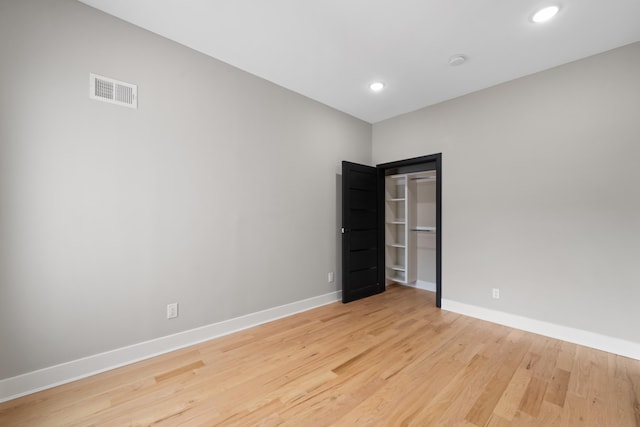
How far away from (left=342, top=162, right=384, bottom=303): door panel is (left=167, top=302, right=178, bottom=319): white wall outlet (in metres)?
2.10

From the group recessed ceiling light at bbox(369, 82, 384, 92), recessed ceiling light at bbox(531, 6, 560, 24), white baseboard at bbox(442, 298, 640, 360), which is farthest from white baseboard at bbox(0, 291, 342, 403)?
recessed ceiling light at bbox(531, 6, 560, 24)

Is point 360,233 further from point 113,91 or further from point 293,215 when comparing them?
point 113,91

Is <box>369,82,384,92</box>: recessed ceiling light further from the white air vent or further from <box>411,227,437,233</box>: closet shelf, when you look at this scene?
the white air vent

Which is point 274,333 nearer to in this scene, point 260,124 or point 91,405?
point 91,405

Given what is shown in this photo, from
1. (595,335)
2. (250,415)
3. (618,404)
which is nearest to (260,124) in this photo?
(250,415)

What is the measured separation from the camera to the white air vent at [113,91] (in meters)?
1.98

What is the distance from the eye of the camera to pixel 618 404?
1.65m

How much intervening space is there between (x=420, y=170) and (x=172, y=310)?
3.74 m

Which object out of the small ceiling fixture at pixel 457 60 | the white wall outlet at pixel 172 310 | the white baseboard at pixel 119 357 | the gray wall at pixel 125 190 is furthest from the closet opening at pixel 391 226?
the white wall outlet at pixel 172 310

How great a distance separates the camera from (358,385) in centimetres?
183

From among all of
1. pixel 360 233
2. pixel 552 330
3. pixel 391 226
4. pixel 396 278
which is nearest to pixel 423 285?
pixel 396 278

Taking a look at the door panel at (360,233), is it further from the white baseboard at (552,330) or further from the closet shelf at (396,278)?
the white baseboard at (552,330)

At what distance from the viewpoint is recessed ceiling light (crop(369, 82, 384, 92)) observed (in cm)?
307

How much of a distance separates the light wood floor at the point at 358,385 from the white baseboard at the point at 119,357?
7 cm
